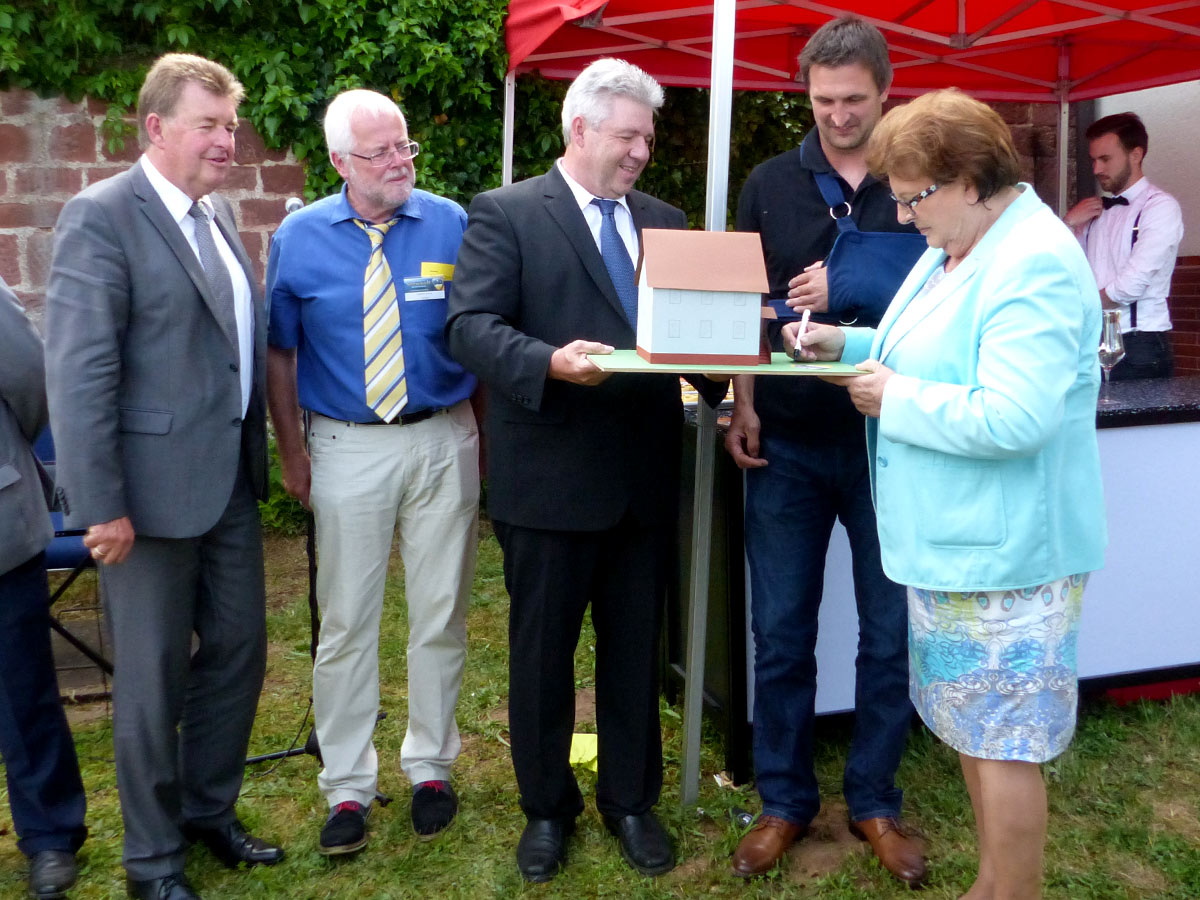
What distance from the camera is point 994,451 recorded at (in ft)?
6.48

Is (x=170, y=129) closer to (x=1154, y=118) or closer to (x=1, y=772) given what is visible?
(x=1, y=772)

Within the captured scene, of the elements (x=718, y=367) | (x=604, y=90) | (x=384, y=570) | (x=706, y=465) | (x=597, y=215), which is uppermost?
(x=604, y=90)

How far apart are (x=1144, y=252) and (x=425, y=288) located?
13.7ft

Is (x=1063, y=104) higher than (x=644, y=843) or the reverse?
higher

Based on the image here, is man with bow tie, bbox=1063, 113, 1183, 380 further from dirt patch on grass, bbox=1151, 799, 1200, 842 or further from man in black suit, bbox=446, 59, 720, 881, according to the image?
man in black suit, bbox=446, 59, 720, 881

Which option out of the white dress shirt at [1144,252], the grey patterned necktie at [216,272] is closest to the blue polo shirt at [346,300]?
the grey patterned necktie at [216,272]

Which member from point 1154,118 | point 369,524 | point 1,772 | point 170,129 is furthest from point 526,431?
point 1154,118

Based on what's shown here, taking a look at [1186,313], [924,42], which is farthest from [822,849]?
[1186,313]

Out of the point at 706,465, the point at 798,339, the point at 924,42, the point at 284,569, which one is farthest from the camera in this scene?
the point at 924,42

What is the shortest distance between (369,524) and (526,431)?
0.60 metres

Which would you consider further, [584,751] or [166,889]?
[584,751]

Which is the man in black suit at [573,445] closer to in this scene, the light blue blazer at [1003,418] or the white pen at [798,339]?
the white pen at [798,339]

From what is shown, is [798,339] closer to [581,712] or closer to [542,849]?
[542,849]

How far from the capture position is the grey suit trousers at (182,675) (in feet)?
8.82
